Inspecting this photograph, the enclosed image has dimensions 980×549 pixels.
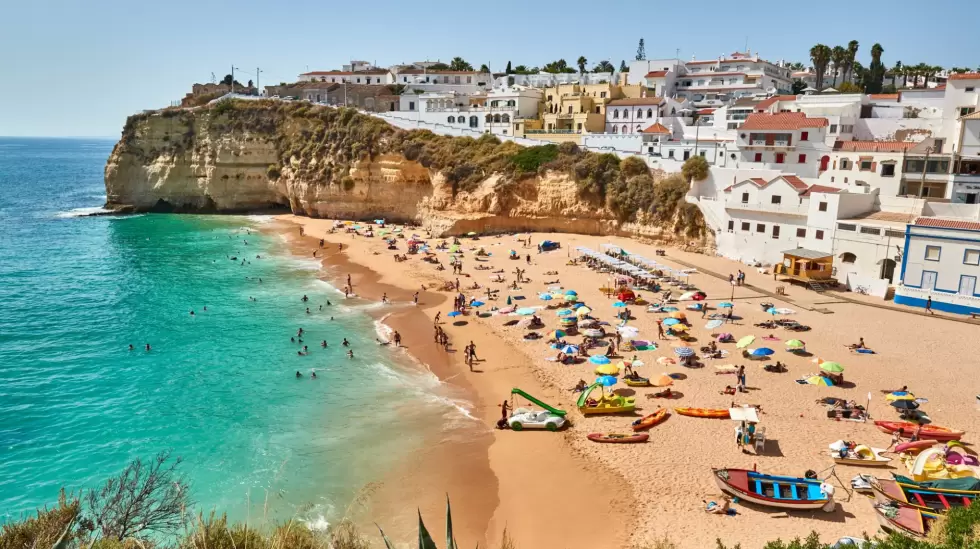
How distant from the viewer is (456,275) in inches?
1588

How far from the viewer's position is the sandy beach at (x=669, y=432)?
1545 centimetres

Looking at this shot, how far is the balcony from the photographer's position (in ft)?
117

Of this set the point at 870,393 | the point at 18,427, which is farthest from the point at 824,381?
the point at 18,427

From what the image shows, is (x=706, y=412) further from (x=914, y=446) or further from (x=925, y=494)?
(x=925, y=494)

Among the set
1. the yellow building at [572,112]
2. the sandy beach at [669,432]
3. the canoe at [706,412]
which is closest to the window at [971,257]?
the sandy beach at [669,432]

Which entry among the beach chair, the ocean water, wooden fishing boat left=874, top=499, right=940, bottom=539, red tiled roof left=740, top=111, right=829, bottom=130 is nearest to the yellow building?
red tiled roof left=740, top=111, right=829, bottom=130

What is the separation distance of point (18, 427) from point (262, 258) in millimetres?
27270

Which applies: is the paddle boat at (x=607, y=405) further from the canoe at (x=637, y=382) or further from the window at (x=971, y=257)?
the window at (x=971, y=257)

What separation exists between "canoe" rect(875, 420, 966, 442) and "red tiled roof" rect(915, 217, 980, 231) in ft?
48.6

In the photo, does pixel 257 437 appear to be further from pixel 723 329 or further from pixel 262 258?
pixel 262 258

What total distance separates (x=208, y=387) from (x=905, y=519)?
2397 cm

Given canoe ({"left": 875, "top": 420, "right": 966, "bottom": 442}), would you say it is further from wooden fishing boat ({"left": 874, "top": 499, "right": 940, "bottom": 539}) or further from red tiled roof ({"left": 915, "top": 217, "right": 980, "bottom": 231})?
red tiled roof ({"left": 915, "top": 217, "right": 980, "bottom": 231})

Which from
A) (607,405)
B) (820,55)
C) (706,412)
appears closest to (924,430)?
(706,412)

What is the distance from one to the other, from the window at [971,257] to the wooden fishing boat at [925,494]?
18.6m
